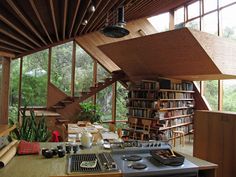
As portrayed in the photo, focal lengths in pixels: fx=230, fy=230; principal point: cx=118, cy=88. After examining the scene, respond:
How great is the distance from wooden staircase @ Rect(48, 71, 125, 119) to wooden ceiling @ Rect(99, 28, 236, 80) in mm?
1949

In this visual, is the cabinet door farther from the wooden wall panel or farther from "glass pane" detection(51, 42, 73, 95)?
"glass pane" detection(51, 42, 73, 95)

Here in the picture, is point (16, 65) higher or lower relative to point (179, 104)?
higher

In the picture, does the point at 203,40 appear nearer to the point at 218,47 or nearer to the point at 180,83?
the point at 218,47

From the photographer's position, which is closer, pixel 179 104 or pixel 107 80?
pixel 179 104

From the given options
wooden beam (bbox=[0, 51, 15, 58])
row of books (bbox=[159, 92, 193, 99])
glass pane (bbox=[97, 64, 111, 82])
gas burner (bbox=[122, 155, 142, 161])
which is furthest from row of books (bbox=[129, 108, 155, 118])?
gas burner (bbox=[122, 155, 142, 161])

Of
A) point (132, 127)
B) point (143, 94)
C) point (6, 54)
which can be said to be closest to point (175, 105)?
point (143, 94)

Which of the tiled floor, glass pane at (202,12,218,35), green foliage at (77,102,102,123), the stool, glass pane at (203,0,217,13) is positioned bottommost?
the tiled floor

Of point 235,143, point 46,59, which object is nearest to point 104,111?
point 46,59

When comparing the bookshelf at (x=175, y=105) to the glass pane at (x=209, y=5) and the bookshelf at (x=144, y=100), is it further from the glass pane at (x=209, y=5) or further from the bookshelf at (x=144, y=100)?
the glass pane at (x=209, y=5)

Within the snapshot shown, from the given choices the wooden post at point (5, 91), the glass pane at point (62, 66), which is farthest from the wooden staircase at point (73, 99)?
the wooden post at point (5, 91)

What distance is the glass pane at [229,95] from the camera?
728 centimetres

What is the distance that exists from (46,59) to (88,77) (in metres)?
1.80

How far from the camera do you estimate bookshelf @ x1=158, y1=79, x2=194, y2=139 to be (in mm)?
7219

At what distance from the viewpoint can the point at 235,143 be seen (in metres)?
2.98
